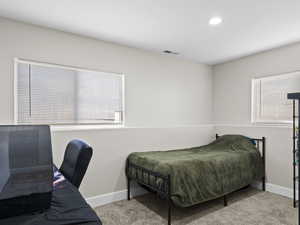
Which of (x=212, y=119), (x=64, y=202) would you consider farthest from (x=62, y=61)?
(x=212, y=119)

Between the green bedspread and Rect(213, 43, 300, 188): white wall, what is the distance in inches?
9.8

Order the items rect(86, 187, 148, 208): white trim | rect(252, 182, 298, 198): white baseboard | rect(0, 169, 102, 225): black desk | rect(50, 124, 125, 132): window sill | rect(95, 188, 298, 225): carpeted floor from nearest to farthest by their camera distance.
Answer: rect(0, 169, 102, 225): black desk, rect(95, 188, 298, 225): carpeted floor, rect(50, 124, 125, 132): window sill, rect(86, 187, 148, 208): white trim, rect(252, 182, 298, 198): white baseboard

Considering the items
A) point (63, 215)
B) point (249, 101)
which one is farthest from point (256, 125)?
point (63, 215)

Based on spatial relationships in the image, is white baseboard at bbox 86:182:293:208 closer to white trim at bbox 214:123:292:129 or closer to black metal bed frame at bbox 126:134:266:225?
black metal bed frame at bbox 126:134:266:225

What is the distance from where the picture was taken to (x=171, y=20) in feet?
7.42

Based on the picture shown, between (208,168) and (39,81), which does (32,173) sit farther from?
(208,168)

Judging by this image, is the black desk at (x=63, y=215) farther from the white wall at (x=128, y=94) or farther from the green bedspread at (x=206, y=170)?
the white wall at (x=128, y=94)

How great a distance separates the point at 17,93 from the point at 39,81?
287mm

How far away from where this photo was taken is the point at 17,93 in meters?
2.28

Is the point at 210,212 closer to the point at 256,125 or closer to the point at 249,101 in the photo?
the point at 256,125

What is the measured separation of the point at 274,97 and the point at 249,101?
1.28 feet

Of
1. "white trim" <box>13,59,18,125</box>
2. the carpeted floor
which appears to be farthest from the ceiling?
the carpeted floor

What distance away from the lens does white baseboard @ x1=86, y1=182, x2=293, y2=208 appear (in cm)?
266

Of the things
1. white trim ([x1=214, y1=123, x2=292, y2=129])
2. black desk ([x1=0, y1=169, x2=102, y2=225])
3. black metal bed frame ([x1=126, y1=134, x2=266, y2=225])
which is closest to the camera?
black desk ([x1=0, y1=169, x2=102, y2=225])
